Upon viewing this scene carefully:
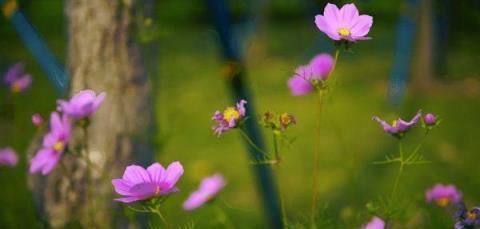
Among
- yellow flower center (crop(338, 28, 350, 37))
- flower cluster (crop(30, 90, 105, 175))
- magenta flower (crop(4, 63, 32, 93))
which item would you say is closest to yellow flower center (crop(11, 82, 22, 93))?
magenta flower (crop(4, 63, 32, 93))

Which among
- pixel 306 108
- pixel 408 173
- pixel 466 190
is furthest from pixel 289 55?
pixel 466 190

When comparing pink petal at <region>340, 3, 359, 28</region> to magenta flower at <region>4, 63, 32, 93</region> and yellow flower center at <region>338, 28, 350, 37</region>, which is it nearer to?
yellow flower center at <region>338, 28, 350, 37</region>

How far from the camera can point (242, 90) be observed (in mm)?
2166

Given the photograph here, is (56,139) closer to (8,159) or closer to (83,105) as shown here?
(83,105)

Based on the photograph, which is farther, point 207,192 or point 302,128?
point 302,128

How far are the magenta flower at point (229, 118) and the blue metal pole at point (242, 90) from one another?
28.6 inches

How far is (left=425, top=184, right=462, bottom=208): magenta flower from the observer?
139cm

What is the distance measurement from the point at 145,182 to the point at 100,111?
2.94 feet

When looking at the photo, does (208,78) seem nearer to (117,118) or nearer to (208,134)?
(208,134)

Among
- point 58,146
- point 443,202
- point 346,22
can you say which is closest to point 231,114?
point 346,22

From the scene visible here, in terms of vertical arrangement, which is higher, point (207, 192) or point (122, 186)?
point (122, 186)

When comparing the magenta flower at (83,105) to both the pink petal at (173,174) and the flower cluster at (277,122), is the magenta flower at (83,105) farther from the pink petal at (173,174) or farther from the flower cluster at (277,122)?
the flower cluster at (277,122)

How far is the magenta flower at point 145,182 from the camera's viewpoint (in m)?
0.94

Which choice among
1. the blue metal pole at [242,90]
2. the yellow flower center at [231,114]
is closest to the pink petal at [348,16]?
the yellow flower center at [231,114]
